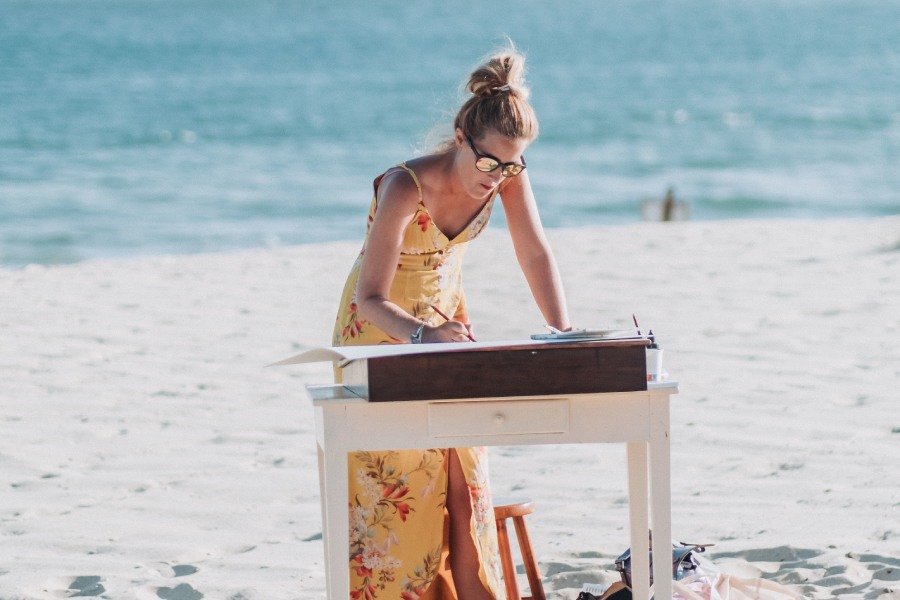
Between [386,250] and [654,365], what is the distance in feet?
2.44

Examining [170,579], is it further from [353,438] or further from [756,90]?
[756,90]

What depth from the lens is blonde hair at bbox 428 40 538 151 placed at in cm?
296

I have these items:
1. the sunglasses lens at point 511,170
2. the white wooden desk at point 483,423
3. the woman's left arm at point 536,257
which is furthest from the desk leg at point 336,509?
the woman's left arm at point 536,257

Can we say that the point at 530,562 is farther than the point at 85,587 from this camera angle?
No

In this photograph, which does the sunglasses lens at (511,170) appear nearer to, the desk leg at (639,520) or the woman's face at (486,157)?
the woman's face at (486,157)

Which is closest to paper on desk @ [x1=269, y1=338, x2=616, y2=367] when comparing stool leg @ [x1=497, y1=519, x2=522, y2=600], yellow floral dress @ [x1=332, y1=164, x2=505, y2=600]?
yellow floral dress @ [x1=332, y1=164, x2=505, y2=600]

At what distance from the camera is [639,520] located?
3002 mm

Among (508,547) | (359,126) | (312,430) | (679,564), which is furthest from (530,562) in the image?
(359,126)

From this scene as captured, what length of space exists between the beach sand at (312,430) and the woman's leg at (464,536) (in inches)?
33.1

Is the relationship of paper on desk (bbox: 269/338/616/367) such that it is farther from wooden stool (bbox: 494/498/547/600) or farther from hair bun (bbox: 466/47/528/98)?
wooden stool (bbox: 494/498/547/600)

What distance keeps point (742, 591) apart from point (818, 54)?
5416 cm

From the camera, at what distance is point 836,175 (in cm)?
2269

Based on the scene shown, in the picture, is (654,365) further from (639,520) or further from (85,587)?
(85,587)

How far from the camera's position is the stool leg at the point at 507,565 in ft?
11.1
